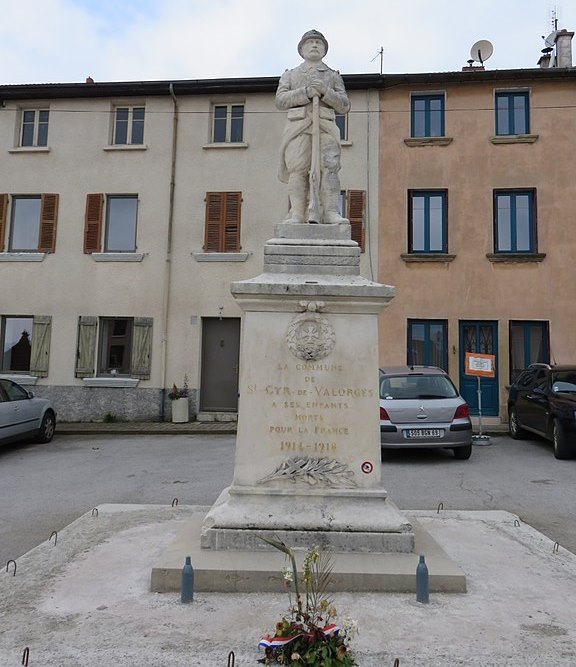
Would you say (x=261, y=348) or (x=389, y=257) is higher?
(x=389, y=257)

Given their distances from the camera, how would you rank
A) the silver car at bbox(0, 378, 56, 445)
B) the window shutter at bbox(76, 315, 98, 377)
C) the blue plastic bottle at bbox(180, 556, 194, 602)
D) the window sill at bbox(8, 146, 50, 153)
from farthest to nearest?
the window sill at bbox(8, 146, 50, 153), the window shutter at bbox(76, 315, 98, 377), the silver car at bbox(0, 378, 56, 445), the blue plastic bottle at bbox(180, 556, 194, 602)

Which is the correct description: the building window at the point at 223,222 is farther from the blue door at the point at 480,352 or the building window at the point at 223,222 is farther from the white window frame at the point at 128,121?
the blue door at the point at 480,352

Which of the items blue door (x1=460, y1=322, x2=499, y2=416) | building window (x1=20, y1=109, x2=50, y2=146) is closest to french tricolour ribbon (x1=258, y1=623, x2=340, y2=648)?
blue door (x1=460, y1=322, x2=499, y2=416)

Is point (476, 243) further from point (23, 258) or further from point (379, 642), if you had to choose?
point (379, 642)

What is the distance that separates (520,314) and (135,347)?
1018 centimetres

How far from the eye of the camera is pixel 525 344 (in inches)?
593

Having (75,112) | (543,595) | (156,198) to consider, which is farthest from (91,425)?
(543,595)

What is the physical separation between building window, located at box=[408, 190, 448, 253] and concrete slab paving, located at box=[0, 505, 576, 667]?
38.9 ft

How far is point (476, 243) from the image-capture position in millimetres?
15383

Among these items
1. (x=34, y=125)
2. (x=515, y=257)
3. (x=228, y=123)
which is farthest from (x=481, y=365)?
(x=34, y=125)

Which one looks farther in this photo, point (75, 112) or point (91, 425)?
point (75, 112)

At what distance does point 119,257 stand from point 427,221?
27.8ft

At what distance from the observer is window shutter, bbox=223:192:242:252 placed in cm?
1577

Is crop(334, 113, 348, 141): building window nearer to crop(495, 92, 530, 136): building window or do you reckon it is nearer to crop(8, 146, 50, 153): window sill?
crop(495, 92, 530, 136): building window
